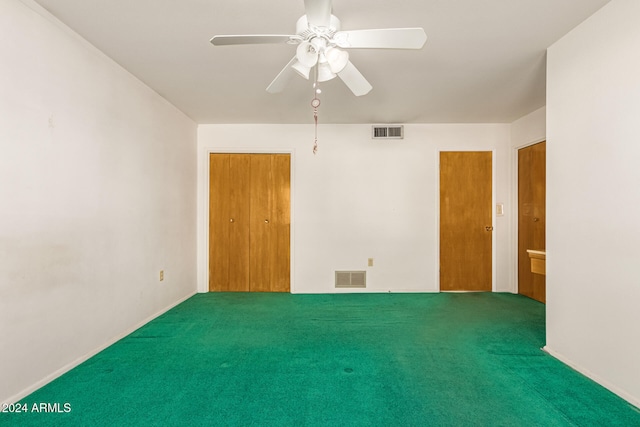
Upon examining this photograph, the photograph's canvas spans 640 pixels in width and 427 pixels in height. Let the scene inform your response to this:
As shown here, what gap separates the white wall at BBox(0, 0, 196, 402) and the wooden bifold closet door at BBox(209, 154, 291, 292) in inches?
42.1

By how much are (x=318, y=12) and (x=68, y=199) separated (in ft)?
6.74

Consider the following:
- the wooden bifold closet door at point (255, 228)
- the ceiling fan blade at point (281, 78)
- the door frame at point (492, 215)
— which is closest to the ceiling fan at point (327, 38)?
the ceiling fan blade at point (281, 78)

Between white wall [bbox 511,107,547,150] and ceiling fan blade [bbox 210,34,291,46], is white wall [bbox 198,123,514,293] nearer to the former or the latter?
white wall [bbox 511,107,547,150]

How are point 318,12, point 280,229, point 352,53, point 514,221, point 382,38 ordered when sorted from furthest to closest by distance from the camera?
point 280,229 → point 514,221 → point 352,53 → point 382,38 → point 318,12

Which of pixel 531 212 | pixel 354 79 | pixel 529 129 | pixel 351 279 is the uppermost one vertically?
pixel 529 129

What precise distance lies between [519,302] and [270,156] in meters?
3.75

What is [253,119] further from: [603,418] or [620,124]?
[603,418]

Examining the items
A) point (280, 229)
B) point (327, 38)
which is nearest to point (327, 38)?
point (327, 38)

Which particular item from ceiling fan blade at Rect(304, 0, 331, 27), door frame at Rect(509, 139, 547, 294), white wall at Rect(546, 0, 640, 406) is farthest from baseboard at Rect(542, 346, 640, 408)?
ceiling fan blade at Rect(304, 0, 331, 27)

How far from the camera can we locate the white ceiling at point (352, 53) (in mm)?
1819

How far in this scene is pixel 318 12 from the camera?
1427mm

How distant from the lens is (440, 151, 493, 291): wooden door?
162 inches

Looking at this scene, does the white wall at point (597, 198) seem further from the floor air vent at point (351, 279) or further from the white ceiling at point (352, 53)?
the floor air vent at point (351, 279)

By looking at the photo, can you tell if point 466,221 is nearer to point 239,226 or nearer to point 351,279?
point 351,279
